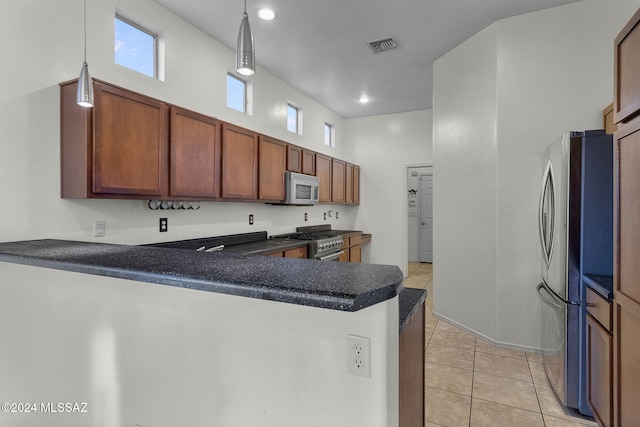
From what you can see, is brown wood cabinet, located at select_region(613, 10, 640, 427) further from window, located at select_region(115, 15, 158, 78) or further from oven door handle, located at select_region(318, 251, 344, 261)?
window, located at select_region(115, 15, 158, 78)

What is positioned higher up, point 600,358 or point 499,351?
point 600,358

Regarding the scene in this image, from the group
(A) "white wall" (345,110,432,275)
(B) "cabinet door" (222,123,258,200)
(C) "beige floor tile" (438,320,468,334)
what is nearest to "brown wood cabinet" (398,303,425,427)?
(C) "beige floor tile" (438,320,468,334)

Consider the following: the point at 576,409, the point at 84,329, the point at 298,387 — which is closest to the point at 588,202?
the point at 576,409

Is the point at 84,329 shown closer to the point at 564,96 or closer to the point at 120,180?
the point at 120,180

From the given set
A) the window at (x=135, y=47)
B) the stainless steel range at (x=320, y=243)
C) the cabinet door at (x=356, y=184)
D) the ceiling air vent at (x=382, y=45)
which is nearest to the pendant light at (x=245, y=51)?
the window at (x=135, y=47)

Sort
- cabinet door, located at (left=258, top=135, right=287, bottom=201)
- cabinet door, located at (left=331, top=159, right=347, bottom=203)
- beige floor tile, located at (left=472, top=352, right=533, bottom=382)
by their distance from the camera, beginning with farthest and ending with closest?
cabinet door, located at (left=331, top=159, right=347, bottom=203), cabinet door, located at (left=258, top=135, right=287, bottom=201), beige floor tile, located at (left=472, top=352, right=533, bottom=382)

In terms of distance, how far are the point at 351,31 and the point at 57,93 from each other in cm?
251

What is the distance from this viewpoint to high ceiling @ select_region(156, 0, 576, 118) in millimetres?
2877

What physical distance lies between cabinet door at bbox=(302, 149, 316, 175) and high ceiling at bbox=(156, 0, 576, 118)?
0.97 meters

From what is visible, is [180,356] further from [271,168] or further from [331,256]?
[331,256]

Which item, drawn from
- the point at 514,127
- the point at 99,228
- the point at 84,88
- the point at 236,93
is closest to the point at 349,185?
the point at 236,93

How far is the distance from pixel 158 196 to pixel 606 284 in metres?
2.95

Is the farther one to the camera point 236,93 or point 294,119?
point 294,119

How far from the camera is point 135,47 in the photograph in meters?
2.79
